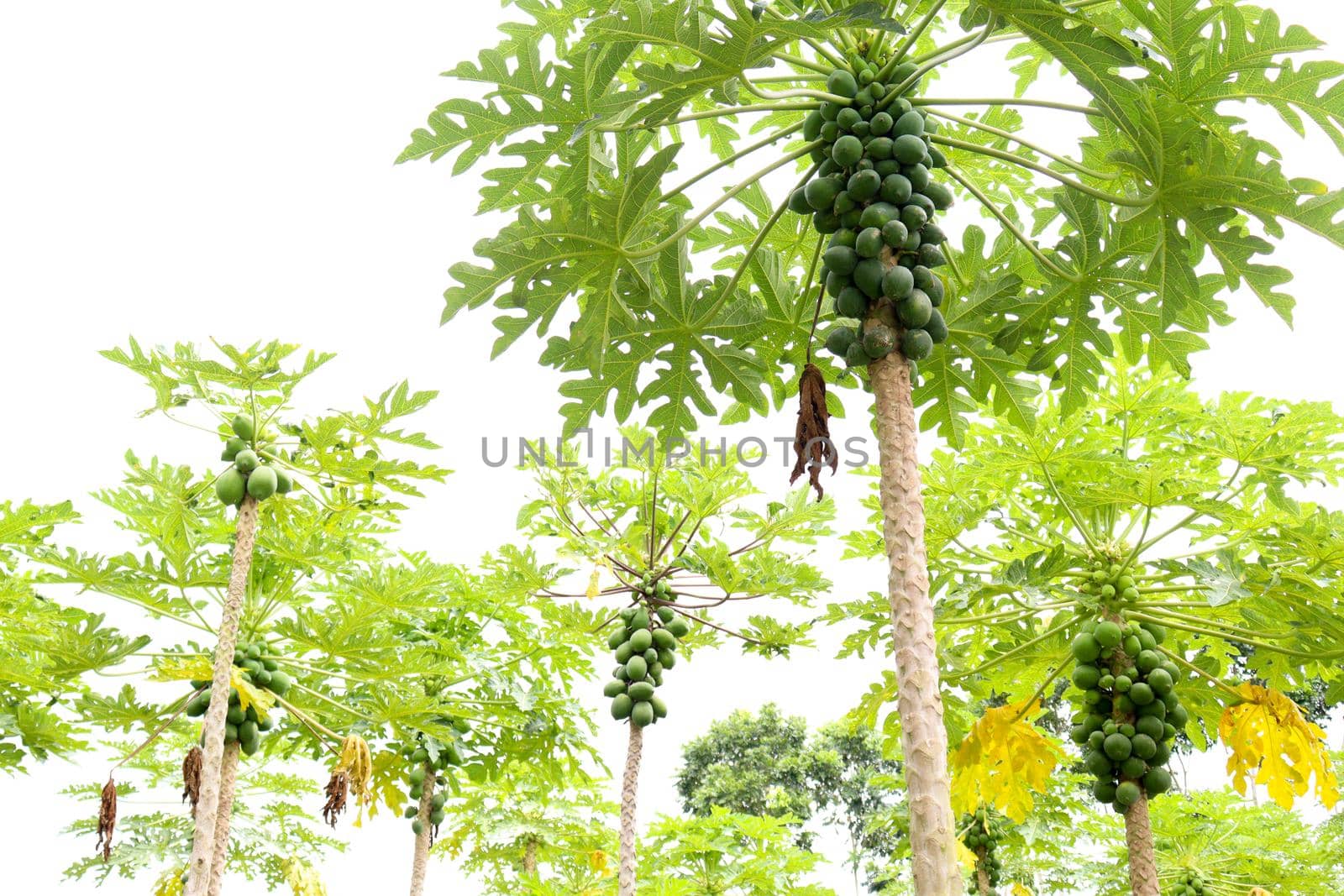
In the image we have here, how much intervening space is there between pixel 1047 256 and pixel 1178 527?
2.76 m

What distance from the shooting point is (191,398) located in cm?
709

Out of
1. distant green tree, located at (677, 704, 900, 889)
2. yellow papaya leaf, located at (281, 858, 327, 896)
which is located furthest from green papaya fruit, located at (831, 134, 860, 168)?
distant green tree, located at (677, 704, 900, 889)

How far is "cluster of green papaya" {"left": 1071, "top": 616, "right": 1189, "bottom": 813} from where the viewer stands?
21.0 feet

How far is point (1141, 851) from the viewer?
6105 millimetres

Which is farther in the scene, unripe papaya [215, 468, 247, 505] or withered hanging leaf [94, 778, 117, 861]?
unripe papaya [215, 468, 247, 505]

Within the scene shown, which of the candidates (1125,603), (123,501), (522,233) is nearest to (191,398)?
(123,501)

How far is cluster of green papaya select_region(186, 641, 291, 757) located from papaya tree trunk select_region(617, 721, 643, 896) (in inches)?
114

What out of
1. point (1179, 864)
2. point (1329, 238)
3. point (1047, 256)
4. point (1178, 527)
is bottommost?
point (1179, 864)

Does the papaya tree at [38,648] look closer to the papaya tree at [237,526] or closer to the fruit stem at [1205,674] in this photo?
→ the papaya tree at [237,526]

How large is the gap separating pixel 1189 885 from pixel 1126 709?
3932 mm

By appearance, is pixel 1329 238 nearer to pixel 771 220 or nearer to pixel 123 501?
pixel 771 220

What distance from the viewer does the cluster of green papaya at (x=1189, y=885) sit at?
9.18 meters

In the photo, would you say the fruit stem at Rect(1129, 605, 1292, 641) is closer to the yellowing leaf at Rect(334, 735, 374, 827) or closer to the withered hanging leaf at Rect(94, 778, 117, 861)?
the yellowing leaf at Rect(334, 735, 374, 827)

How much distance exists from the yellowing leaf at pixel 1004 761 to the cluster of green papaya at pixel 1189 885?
357 centimetres
